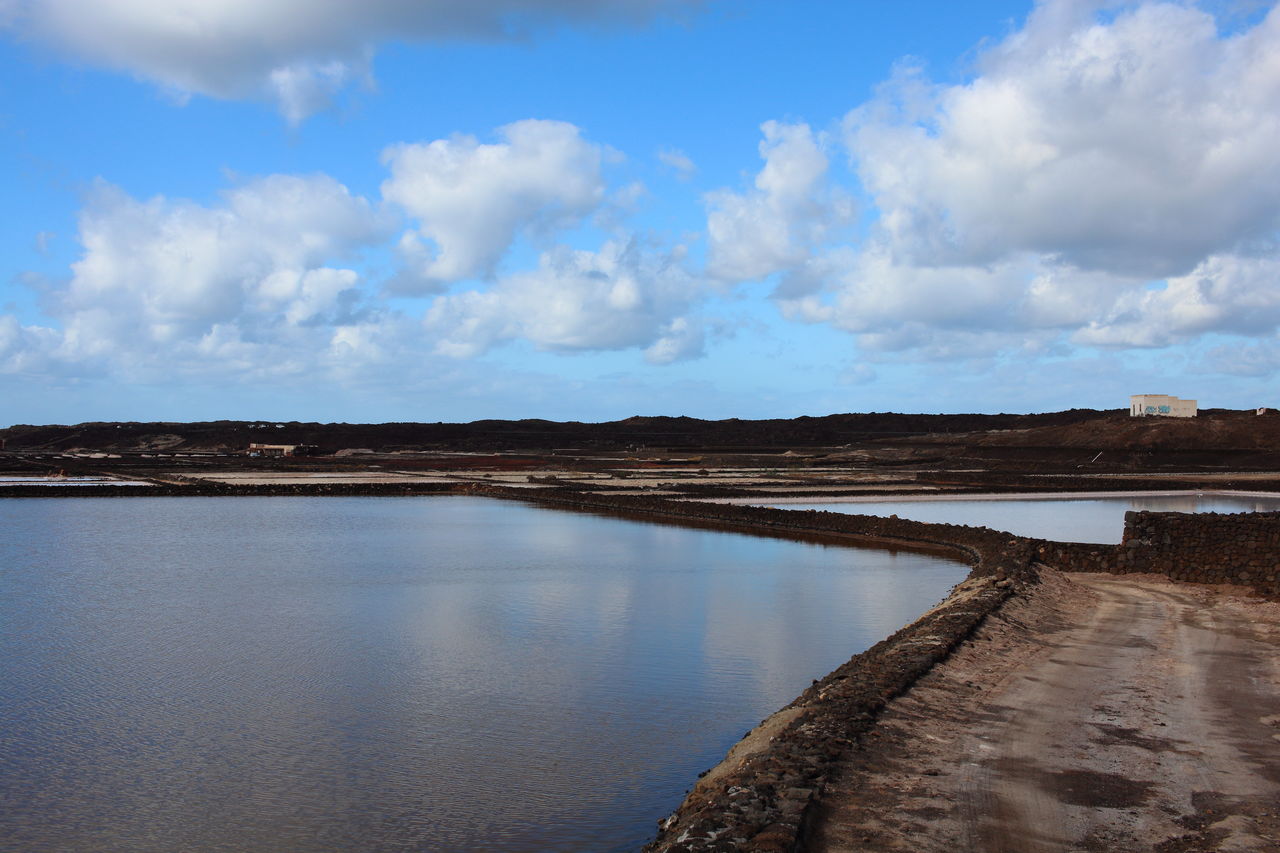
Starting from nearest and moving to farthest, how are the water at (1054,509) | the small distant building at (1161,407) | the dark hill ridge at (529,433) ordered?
the water at (1054,509)
the small distant building at (1161,407)
the dark hill ridge at (529,433)

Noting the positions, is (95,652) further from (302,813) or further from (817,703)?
(817,703)

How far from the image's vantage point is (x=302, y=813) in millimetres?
6328

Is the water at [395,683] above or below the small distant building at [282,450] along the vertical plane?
below

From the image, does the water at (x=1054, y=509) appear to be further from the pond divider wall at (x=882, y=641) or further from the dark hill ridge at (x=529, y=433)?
the dark hill ridge at (x=529, y=433)

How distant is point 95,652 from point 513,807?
657 centimetres

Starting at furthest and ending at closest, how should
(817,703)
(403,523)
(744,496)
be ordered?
(744,496)
(403,523)
(817,703)

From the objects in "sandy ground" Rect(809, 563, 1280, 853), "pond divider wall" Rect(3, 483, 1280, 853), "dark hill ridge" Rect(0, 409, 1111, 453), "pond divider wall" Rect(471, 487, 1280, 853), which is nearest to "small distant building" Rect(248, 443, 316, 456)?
"dark hill ridge" Rect(0, 409, 1111, 453)

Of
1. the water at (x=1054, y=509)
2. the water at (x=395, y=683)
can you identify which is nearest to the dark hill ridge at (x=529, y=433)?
the water at (x=1054, y=509)

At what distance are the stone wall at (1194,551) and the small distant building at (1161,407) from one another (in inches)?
2519

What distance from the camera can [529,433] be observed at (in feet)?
422

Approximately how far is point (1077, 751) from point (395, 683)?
18.8ft

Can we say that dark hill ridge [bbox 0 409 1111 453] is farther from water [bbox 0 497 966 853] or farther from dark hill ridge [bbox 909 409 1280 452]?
water [bbox 0 497 966 853]

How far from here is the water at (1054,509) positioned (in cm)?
2434

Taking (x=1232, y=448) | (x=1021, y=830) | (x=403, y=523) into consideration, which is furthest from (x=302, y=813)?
(x=1232, y=448)
